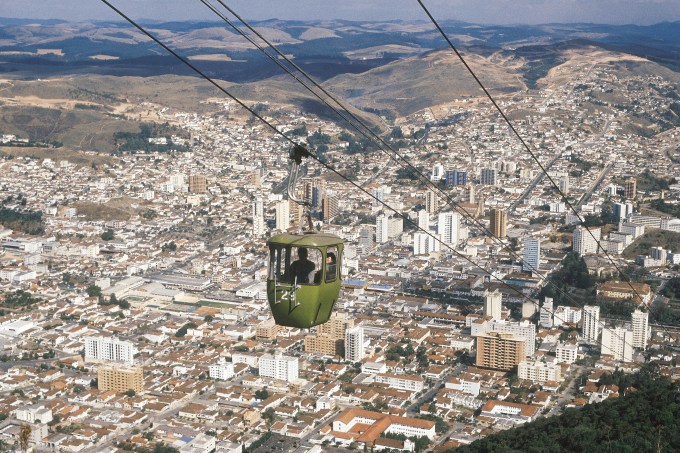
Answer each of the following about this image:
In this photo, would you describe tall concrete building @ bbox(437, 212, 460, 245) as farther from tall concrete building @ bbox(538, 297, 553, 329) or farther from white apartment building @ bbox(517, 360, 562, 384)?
white apartment building @ bbox(517, 360, 562, 384)

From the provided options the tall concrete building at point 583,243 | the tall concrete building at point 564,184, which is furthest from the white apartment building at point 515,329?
the tall concrete building at point 564,184

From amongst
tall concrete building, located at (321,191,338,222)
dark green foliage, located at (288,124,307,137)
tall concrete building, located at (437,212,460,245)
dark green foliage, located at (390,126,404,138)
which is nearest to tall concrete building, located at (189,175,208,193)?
tall concrete building, located at (321,191,338,222)

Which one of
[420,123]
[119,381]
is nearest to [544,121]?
[420,123]

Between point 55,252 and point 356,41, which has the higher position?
point 356,41

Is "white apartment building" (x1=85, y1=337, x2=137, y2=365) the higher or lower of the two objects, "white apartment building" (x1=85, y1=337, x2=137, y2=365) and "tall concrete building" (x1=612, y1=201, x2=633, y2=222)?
the lower

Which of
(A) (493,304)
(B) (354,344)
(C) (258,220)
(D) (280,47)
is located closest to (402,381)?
(B) (354,344)

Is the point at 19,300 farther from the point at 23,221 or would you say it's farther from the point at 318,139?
the point at 318,139

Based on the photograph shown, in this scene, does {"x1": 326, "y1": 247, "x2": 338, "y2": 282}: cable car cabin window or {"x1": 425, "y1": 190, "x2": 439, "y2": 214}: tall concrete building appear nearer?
{"x1": 326, "y1": 247, "x2": 338, "y2": 282}: cable car cabin window

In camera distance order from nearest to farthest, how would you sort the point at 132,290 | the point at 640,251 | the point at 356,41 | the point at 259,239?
the point at 132,290 → the point at 640,251 → the point at 259,239 → the point at 356,41

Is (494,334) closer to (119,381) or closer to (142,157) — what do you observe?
(119,381)
